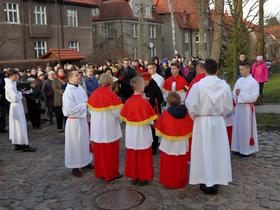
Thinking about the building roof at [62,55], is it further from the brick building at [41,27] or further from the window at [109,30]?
the window at [109,30]

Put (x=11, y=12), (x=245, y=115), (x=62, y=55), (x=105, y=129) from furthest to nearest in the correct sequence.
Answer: (x=11, y=12) < (x=62, y=55) < (x=245, y=115) < (x=105, y=129)

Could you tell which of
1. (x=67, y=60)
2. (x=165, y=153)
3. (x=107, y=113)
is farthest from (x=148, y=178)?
(x=67, y=60)

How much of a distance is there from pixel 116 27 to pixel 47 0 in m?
14.5

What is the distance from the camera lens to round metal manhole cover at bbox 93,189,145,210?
6.01 metres

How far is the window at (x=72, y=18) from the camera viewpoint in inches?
1575

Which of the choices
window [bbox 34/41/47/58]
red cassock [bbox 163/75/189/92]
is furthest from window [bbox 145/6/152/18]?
red cassock [bbox 163/75/189/92]

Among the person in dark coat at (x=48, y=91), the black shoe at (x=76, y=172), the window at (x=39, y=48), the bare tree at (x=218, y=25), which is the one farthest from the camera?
the window at (x=39, y=48)

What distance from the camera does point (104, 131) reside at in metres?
7.15

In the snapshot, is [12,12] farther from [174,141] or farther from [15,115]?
[174,141]

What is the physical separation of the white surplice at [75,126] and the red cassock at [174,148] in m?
1.76

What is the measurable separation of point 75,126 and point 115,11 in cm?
4456

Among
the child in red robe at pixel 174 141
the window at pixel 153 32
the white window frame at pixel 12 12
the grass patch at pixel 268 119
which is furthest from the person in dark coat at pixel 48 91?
the window at pixel 153 32

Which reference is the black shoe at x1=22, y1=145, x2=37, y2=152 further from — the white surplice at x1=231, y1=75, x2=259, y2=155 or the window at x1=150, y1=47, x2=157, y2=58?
the window at x1=150, y1=47, x2=157, y2=58

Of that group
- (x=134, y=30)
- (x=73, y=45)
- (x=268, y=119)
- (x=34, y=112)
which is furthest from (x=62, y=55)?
(x=134, y=30)
